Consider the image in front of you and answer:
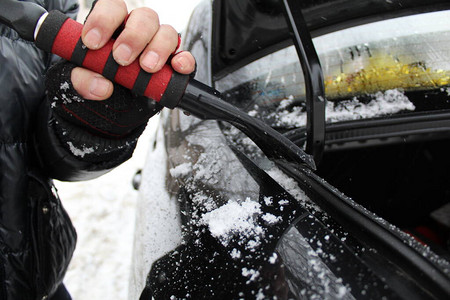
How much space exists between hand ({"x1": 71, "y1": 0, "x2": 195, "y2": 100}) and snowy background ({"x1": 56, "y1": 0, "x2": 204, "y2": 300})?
1.25 metres

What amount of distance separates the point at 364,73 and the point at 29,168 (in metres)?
1.13

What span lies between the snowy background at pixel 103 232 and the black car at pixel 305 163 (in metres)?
0.83

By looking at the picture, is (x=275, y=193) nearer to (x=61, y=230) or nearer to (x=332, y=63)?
(x=332, y=63)

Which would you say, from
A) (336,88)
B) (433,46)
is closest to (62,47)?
(336,88)

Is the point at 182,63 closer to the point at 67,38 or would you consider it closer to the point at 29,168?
the point at 67,38

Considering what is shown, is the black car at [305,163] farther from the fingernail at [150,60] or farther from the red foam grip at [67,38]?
the red foam grip at [67,38]

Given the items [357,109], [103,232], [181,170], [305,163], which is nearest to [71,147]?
[181,170]

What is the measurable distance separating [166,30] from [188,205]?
434 millimetres

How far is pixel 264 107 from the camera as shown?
1251 millimetres

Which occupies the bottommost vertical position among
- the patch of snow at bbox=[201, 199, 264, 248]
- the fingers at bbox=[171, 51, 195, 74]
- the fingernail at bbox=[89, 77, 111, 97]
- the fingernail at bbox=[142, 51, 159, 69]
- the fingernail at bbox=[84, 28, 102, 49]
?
the patch of snow at bbox=[201, 199, 264, 248]

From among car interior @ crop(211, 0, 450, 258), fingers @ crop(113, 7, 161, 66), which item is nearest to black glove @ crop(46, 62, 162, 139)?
fingers @ crop(113, 7, 161, 66)

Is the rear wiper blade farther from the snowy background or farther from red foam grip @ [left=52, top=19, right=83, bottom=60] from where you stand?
the snowy background

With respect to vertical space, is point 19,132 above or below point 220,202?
above

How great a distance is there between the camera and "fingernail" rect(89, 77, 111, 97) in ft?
2.48
